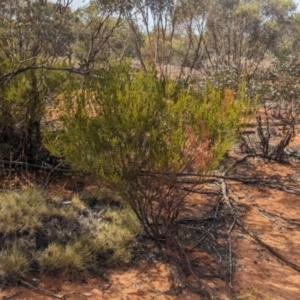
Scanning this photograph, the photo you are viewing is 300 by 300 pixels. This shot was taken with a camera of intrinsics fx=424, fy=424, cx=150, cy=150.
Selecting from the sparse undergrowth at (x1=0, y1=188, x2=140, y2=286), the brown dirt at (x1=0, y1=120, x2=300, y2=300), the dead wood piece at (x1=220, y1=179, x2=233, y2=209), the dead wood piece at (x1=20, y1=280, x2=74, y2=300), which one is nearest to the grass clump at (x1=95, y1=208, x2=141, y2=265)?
the sparse undergrowth at (x1=0, y1=188, x2=140, y2=286)

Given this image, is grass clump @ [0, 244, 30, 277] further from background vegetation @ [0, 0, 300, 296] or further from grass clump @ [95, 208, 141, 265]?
grass clump @ [95, 208, 141, 265]

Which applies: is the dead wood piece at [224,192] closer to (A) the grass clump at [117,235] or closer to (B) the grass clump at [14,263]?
(A) the grass clump at [117,235]

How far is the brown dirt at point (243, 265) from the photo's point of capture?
3.31 m

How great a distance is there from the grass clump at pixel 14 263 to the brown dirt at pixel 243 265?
0.13 m

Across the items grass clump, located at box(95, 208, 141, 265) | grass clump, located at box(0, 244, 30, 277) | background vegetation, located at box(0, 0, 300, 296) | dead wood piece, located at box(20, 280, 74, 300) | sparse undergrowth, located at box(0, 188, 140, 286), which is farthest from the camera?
grass clump, located at box(95, 208, 141, 265)

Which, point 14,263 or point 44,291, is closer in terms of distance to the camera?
point 44,291

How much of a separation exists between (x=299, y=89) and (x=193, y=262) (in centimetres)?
493

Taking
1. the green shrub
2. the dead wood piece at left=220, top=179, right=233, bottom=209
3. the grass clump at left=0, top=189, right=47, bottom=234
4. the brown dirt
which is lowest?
Answer: the brown dirt

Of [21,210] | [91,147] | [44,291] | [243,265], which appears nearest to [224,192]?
[243,265]

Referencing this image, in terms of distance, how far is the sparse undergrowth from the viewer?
344cm

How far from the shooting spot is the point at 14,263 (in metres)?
3.32

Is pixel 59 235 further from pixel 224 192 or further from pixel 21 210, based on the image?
pixel 224 192

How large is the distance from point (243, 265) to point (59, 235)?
168cm

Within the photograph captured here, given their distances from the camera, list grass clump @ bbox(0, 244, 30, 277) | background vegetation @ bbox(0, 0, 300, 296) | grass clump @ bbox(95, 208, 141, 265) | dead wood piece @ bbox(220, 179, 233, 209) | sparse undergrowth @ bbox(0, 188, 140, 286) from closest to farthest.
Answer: grass clump @ bbox(0, 244, 30, 277), sparse undergrowth @ bbox(0, 188, 140, 286), background vegetation @ bbox(0, 0, 300, 296), grass clump @ bbox(95, 208, 141, 265), dead wood piece @ bbox(220, 179, 233, 209)
